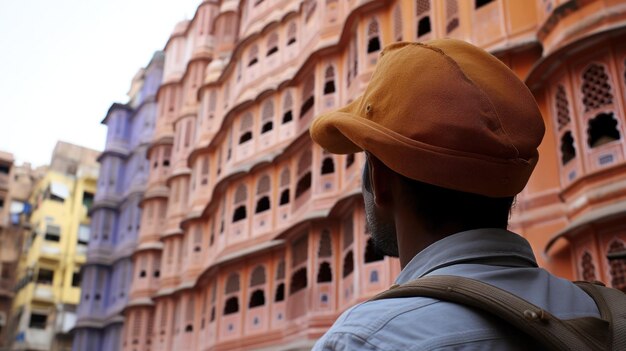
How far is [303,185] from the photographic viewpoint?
18.0m

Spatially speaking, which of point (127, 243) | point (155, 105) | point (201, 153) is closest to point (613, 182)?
point (201, 153)

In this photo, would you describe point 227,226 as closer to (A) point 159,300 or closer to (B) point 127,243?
(A) point 159,300

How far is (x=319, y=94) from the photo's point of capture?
17250 mm

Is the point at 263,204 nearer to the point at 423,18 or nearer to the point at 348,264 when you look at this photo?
the point at 348,264

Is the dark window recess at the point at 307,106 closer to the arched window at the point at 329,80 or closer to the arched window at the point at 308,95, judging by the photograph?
the arched window at the point at 308,95

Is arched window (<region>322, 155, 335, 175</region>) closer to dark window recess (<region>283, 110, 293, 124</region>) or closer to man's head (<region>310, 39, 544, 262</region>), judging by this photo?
dark window recess (<region>283, 110, 293, 124</region>)

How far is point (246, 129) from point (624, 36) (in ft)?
41.9

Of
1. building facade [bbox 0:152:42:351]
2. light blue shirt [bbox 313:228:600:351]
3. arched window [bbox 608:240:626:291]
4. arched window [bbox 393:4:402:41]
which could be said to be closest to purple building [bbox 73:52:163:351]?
building facade [bbox 0:152:42:351]

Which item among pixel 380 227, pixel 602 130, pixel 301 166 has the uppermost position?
pixel 301 166

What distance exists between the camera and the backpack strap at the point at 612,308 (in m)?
1.10

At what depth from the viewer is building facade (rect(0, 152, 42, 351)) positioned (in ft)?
122

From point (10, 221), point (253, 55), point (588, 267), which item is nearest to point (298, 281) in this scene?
point (253, 55)

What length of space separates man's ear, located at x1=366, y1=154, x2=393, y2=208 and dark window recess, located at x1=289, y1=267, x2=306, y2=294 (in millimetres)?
15123

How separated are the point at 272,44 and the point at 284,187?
5549 millimetres
